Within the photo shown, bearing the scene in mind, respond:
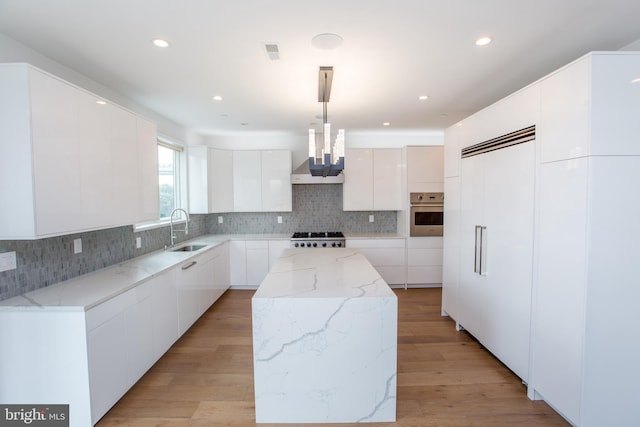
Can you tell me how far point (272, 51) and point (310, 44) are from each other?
11.4 inches

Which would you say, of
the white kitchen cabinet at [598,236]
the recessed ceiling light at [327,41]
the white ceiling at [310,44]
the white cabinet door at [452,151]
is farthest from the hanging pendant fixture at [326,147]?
the white kitchen cabinet at [598,236]

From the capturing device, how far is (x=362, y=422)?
1.92 m

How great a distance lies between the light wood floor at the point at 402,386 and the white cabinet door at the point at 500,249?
0.77ft

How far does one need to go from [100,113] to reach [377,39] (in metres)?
2.08

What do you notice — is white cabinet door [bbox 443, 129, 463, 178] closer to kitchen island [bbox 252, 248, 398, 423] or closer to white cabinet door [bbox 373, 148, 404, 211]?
white cabinet door [bbox 373, 148, 404, 211]

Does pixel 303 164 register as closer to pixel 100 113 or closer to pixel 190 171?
pixel 190 171

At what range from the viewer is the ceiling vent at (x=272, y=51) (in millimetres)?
2088

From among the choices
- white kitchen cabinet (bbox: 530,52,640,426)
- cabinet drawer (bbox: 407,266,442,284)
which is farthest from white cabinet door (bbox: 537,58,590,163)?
cabinet drawer (bbox: 407,266,442,284)

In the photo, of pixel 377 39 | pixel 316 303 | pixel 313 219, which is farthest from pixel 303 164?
pixel 316 303

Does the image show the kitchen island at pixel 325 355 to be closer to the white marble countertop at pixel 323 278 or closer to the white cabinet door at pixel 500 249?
the white marble countertop at pixel 323 278

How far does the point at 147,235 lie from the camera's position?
3.46 m

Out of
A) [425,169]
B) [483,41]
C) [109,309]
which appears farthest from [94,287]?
[425,169]

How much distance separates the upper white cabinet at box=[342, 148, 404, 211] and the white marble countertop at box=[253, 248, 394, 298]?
1888 mm

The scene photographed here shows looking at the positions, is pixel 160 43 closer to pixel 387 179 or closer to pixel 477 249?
pixel 477 249
